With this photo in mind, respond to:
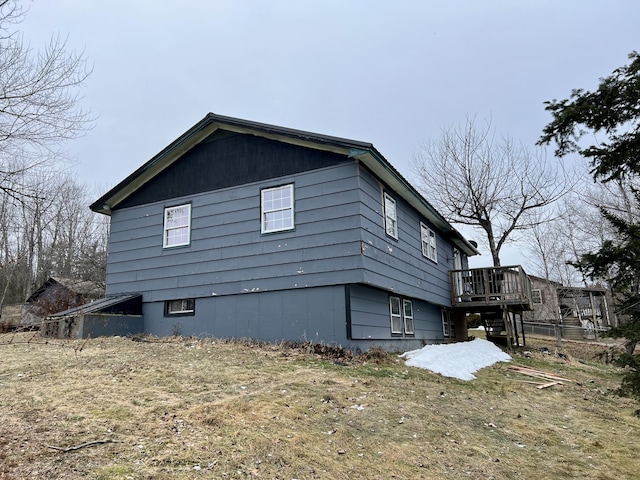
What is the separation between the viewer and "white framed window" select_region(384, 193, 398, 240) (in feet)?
37.7

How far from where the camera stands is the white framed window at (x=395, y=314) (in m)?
11.8

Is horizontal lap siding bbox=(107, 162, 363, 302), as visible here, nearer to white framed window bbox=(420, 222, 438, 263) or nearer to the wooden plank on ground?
the wooden plank on ground

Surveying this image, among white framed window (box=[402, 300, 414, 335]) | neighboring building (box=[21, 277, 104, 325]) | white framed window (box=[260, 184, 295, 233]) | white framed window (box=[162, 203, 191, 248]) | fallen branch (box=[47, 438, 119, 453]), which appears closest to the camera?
fallen branch (box=[47, 438, 119, 453])

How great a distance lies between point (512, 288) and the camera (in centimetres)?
1535

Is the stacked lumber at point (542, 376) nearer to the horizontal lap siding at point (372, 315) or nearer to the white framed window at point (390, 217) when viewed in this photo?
the horizontal lap siding at point (372, 315)

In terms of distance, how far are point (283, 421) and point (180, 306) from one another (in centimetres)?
755

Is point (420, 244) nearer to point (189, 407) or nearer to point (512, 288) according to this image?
point (512, 288)

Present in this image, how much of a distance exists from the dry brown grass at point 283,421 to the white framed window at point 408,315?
12.9 ft

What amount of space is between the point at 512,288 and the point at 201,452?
13730 mm

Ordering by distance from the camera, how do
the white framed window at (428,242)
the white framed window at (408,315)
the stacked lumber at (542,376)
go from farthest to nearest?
the white framed window at (428,242), the white framed window at (408,315), the stacked lumber at (542,376)

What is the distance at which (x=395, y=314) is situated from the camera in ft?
39.8

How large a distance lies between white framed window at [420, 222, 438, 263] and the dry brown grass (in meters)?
6.59

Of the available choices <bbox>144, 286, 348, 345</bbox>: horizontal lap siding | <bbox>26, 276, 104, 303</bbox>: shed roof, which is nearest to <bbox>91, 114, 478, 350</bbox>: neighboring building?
<bbox>144, 286, 348, 345</bbox>: horizontal lap siding

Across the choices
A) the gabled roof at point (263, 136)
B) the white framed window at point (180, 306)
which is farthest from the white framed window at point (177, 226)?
the white framed window at point (180, 306)
